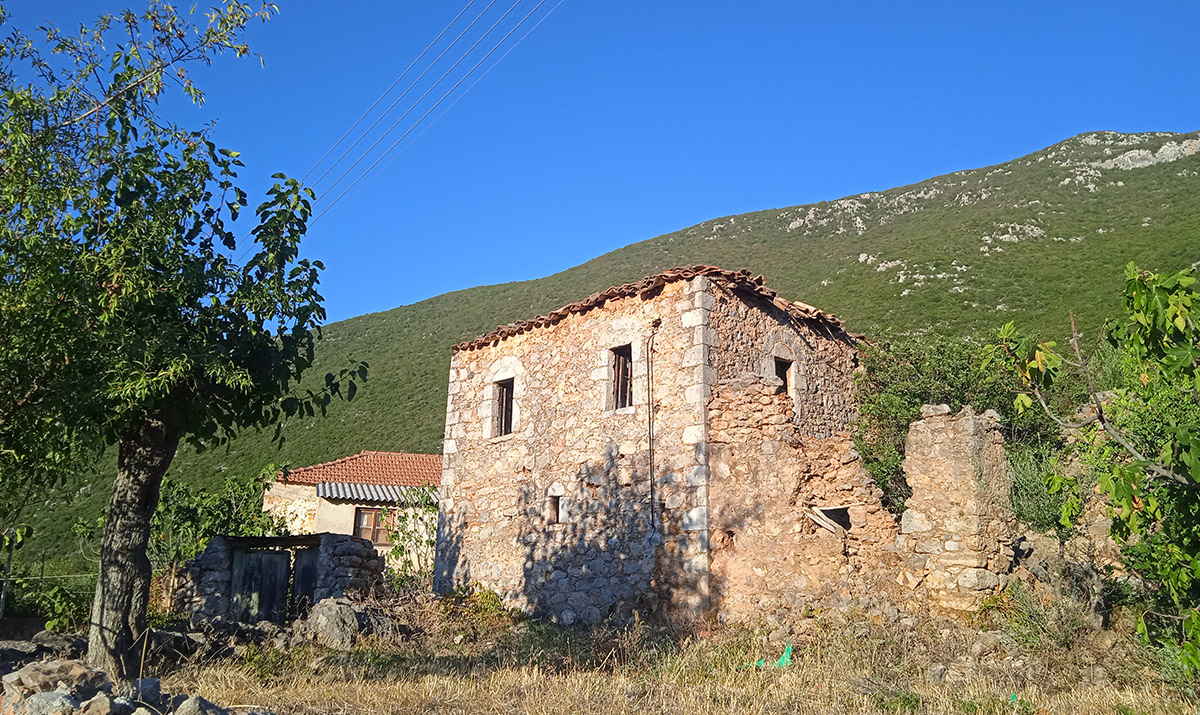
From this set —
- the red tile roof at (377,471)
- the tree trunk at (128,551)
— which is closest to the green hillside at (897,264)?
the red tile roof at (377,471)

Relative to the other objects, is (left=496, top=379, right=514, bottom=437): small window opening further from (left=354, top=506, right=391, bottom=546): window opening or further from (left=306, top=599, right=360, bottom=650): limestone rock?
Answer: (left=354, top=506, right=391, bottom=546): window opening

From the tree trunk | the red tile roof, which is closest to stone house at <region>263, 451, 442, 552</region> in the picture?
the red tile roof

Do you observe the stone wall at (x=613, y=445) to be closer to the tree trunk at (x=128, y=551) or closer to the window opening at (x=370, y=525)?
the tree trunk at (x=128, y=551)

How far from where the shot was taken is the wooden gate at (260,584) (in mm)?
14430

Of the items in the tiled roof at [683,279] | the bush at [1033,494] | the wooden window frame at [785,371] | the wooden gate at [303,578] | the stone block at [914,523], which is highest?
the tiled roof at [683,279]

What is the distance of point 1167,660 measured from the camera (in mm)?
7109

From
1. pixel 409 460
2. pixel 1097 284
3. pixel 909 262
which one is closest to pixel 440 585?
pixel 409 460

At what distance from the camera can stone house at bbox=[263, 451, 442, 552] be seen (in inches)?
965

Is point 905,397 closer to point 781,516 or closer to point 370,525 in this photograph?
point 781,516

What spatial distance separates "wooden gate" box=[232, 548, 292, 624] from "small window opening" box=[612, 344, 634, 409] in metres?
7.10

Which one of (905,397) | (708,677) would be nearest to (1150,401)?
(708,677)

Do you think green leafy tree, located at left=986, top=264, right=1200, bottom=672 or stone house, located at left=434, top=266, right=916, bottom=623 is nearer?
green leafy tree, located at left=986, top=264, right=1200, bottom=672

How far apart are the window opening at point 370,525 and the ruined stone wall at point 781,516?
16491 mm

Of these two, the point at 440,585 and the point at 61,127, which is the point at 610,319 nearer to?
the point at 440,585
